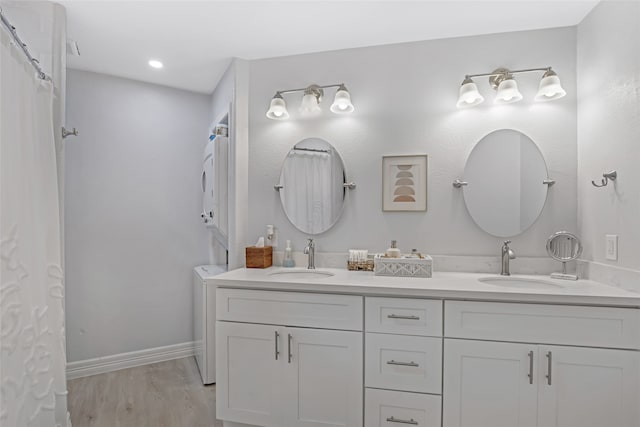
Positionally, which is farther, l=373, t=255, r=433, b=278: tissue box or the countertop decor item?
the countertop decor item

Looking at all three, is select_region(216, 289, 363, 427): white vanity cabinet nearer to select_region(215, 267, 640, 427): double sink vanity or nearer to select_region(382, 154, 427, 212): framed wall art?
select_region(215, 267, 640, 427): double sink vanity

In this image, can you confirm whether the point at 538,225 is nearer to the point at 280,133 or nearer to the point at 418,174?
the point at 418,174

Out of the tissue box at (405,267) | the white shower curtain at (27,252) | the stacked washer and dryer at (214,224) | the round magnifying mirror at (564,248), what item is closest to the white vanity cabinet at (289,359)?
the tissue box at (405,267)

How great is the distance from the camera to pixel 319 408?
1.84 m

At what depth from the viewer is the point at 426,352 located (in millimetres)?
1729

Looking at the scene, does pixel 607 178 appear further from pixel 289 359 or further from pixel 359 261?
pixel 289 359

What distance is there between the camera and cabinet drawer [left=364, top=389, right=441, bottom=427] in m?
1.72

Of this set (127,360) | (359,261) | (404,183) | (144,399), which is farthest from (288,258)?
(127,360)

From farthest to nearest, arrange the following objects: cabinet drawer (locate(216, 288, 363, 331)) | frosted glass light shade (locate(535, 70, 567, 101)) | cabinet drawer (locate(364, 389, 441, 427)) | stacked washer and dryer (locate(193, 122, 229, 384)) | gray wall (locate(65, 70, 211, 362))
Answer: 1. gray wall (locate(65, 70, 211, 362))
2. stacked washer and dryer (locate(193, 122, 229, 384))
3. frosted glass light shade (locate(535, 70, 567, 101))
4. cabinet drawer (locate(216, 288, 363, 331))
5. cabinet drawer (locate(364, 389, 441, 427))

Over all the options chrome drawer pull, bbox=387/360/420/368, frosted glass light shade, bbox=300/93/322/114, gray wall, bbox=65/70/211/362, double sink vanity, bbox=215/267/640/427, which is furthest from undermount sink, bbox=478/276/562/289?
gray wall, bbox=65/70/211/362

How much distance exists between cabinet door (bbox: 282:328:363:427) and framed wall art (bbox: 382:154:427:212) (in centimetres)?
89

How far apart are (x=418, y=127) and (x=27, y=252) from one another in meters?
2.10

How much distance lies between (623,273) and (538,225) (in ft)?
1.69

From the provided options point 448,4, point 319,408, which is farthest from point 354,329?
point 448,4
